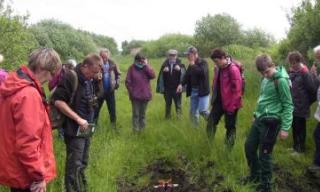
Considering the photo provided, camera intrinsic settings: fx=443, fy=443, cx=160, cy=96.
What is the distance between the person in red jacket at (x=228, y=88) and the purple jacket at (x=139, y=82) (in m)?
2.27

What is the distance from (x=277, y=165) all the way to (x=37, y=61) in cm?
474

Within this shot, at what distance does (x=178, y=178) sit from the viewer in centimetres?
673

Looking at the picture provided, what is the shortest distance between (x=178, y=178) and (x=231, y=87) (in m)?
1.70

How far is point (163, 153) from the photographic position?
7836mm

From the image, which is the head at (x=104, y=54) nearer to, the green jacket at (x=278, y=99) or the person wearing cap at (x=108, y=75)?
the person wearing cap at (x=108, y=75)

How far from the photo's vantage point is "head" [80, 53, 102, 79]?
5.34 metres

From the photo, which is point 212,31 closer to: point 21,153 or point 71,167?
point 71,167

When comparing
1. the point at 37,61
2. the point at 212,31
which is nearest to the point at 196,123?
the point at 37,61

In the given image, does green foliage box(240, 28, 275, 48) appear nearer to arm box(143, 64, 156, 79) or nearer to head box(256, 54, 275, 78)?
arm box(143, 64, 156, 79)

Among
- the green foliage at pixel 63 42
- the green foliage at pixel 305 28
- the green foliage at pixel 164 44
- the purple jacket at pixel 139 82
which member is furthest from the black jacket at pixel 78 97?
the green foliage at pixel 164 44

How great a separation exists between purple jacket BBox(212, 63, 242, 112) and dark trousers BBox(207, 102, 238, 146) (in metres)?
0.15

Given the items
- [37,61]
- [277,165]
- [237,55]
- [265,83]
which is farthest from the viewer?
[237,55]

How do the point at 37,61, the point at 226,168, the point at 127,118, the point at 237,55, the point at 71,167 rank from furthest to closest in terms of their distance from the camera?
the point at 237,55, the point at 127,118, the point at 226,168, the point at 71,167, the point at 37,61

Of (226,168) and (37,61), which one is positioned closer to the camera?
(37,61)
